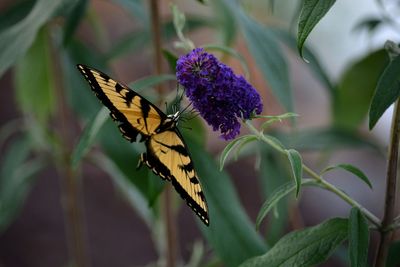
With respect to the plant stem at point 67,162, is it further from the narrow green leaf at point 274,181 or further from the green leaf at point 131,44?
the narrow green leaf at point 274,181

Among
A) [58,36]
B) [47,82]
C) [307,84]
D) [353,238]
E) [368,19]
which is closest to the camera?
[353,238]

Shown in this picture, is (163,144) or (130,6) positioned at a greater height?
(130,6)

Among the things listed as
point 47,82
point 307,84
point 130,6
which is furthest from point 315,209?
point 130,6

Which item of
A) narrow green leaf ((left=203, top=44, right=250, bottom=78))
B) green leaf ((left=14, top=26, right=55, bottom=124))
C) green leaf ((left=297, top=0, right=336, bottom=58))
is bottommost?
green leaf ((left=297, top=0, right=336, bottom=58))

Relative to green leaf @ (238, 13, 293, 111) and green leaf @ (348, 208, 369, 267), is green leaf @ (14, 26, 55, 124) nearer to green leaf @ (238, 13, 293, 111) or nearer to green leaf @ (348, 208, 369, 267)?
green leaf @ (238, 13, 293, 111)

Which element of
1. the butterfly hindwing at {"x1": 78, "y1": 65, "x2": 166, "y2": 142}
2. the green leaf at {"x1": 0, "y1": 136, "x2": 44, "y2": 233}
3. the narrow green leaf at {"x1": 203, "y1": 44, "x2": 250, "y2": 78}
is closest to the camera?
the butterfly hindwing at {"x1": 78, "y1": 65, "x2": 166, "y2": 142}

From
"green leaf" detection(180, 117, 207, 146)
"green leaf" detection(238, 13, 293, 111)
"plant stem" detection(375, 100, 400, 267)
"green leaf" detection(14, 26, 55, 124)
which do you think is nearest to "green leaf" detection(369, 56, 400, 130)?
"plant stem" detection(375, 100, 400, 267)

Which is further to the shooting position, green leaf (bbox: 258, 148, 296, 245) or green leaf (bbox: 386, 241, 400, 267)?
green leaf (bbox: 258, 148, 296, 245)

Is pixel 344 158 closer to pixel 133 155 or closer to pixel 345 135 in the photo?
pixel 345 135
